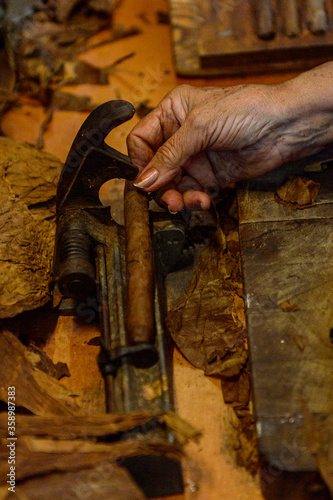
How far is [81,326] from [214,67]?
1735 mm

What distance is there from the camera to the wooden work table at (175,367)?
5.08 feet

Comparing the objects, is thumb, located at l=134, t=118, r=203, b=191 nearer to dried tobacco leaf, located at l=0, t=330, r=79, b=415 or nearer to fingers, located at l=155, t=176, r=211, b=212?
fingers, located at l=155, t=176, r=211, b=212

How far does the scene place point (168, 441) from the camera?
136 centimetres

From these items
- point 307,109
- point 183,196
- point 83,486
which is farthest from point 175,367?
point 307,109

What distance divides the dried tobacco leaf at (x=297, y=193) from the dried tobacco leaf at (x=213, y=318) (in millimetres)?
277

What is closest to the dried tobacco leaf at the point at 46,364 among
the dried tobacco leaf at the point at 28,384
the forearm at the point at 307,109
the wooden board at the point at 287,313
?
the dried tobacco leaf at the point at 28,384

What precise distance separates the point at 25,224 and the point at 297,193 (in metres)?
1.08

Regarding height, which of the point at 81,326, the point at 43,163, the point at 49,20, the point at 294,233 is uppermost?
the point at 49,20

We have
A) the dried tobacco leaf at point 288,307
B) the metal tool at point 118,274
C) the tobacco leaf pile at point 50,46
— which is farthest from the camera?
the tobacco leaf pile at point 50,46

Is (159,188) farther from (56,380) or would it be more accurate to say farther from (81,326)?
(56,380)

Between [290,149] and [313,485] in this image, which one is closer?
[313,485]

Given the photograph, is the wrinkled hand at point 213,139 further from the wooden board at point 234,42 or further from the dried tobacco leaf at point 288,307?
the wooden board at point 234,42

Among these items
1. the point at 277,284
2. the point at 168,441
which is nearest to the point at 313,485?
the point at 168,441

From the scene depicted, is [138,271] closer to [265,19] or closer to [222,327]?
[222,327]
